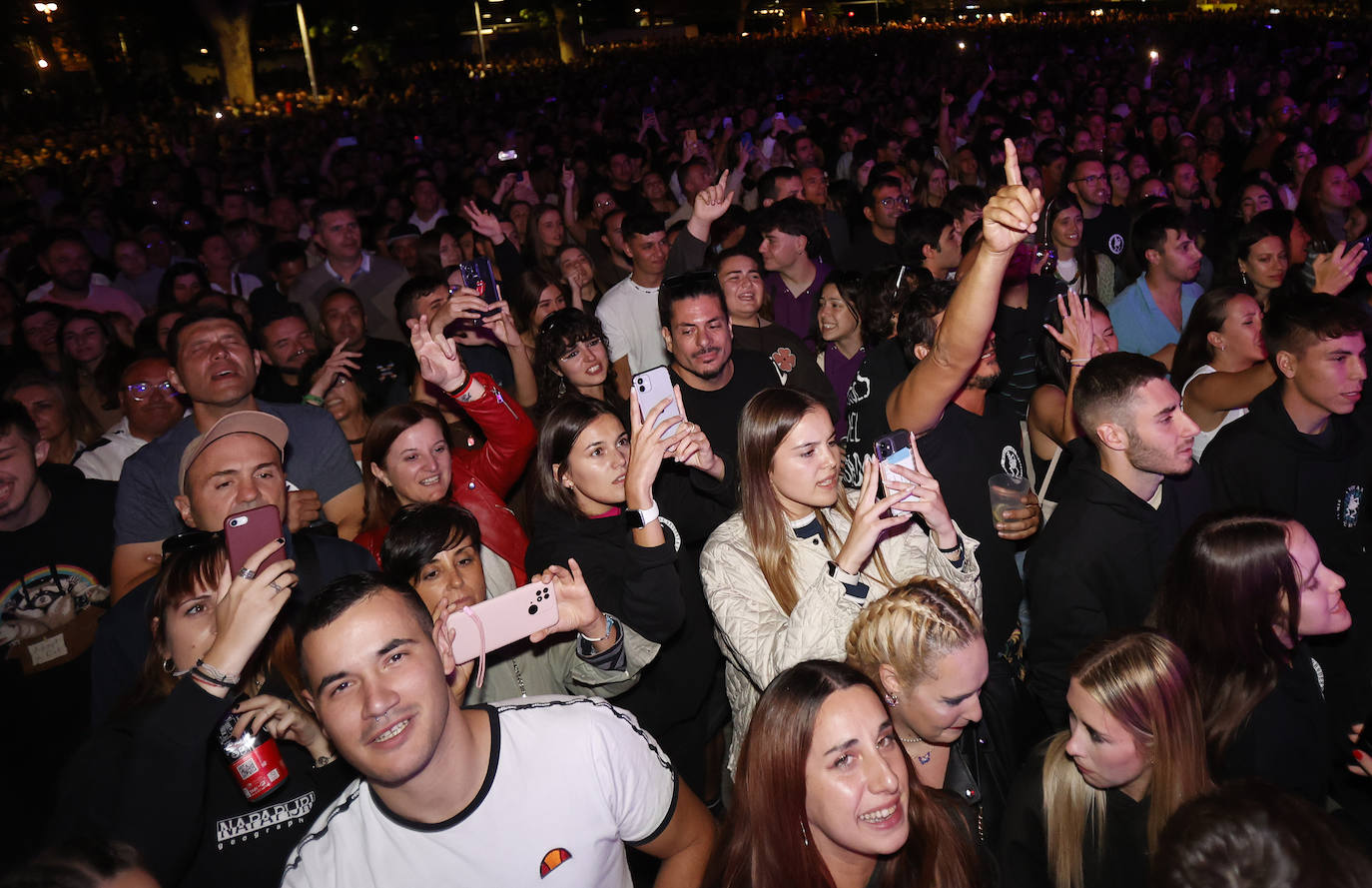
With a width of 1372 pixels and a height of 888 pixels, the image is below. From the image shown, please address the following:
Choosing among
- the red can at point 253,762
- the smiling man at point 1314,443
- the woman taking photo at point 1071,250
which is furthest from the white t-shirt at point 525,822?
the woman taking photo at point 1071,250

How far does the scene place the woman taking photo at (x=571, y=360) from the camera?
4.35 m

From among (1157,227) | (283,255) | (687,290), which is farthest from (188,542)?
(283,255)

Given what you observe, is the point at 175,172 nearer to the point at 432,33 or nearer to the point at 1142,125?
the point at 1142,125

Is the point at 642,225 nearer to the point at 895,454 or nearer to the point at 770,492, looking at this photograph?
the point at 770,492

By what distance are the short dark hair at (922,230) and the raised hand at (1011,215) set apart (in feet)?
9.93

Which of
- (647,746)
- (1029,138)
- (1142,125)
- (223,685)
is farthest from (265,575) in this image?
(1142,125)

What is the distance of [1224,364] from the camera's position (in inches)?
170

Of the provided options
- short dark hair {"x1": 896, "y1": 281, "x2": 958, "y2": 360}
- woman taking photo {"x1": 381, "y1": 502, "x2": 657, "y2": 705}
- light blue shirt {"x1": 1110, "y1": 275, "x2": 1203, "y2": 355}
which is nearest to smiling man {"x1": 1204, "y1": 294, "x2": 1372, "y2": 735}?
short dark hair {"x1": 896, "y1": 281, "x2": 958, "y2": 360}

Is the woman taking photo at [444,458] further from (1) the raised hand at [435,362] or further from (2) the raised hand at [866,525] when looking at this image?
(2) the raised hand at [866,525]

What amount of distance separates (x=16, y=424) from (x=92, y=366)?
6.95ft

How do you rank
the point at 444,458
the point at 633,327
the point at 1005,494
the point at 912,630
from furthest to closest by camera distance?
1. the point at 633,327
2. the point at 444,458
3. the point at 1005,494
4. the point at 912,630

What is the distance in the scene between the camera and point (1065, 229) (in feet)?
20.3

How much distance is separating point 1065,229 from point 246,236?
7.10 m

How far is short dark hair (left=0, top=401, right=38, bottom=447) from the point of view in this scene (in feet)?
11.1
